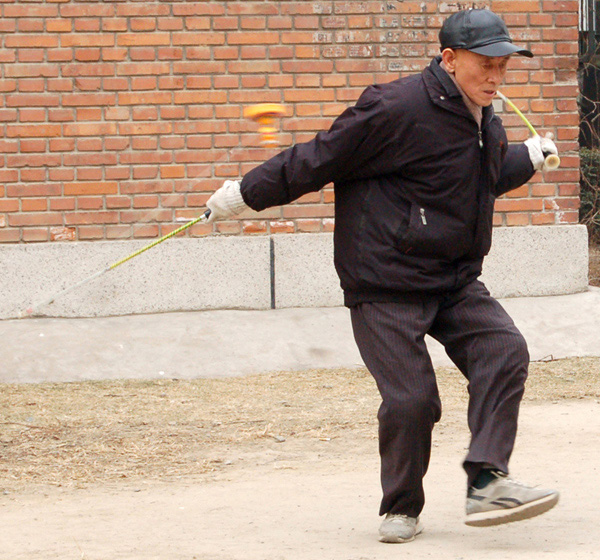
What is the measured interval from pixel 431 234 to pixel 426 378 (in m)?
0.48

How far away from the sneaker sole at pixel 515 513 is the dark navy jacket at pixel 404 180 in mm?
747

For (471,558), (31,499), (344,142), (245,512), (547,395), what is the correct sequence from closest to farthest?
(471,558), (344,142), (245,512), (31,499), (547,395)

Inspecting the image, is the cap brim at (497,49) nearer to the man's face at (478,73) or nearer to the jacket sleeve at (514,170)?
the man's face at (478,73)

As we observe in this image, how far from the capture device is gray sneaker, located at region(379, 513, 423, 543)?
3.57m

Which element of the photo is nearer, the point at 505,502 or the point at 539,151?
the point at 505,502

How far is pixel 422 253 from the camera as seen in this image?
359cm

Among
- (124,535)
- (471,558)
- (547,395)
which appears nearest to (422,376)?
(471,558)

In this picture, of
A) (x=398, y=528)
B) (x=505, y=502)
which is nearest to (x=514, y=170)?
(x=505, y=502)

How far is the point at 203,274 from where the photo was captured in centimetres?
716

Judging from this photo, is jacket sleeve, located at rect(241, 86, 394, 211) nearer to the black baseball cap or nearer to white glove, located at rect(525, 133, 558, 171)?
the black baseball cap

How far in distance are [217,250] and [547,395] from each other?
7.75ft

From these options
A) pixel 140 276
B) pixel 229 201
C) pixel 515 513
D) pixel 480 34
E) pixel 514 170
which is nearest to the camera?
pixel 515 513

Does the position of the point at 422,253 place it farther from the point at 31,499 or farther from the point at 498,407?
the point at 31,499

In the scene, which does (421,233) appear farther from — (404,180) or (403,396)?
(403,396)
